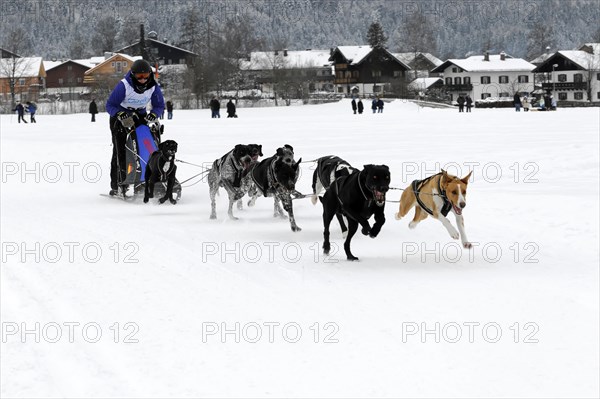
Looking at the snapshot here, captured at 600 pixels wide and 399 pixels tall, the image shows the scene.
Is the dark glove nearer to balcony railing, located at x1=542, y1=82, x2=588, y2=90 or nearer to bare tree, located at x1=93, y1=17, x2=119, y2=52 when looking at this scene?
balcony railing, located at x1=542, y1=82, x2=588, y2=90

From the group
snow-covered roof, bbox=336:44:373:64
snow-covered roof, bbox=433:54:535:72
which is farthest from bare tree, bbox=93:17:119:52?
snow-covered roof, bbox=433:54:535:72

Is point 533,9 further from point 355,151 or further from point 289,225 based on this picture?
point 289,225

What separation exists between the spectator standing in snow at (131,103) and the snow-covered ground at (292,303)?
2.78 ft

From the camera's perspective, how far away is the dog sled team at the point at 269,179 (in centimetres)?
726

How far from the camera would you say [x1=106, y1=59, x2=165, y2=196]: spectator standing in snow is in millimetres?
11727

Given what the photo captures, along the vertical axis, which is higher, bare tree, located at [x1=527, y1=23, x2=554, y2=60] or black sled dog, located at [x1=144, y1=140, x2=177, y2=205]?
bare tree, located at [x1=527, y1=23, x2=554, y2=60]

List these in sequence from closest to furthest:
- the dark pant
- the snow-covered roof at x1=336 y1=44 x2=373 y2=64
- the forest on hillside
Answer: the dark pant → the snow-covered roof at x1=336 y1=44 x2=373 y2=64 → the forest on hillside

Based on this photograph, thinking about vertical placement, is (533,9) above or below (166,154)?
above

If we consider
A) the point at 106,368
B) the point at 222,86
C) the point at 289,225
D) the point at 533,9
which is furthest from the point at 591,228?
the point at 533,9

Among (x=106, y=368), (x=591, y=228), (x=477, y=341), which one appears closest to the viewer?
(x=106, y=368)

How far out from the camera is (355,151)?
787 inches

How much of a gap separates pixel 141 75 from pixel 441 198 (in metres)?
5.47

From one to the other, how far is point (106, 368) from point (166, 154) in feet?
22.2

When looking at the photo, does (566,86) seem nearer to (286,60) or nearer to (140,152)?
(286,60)
